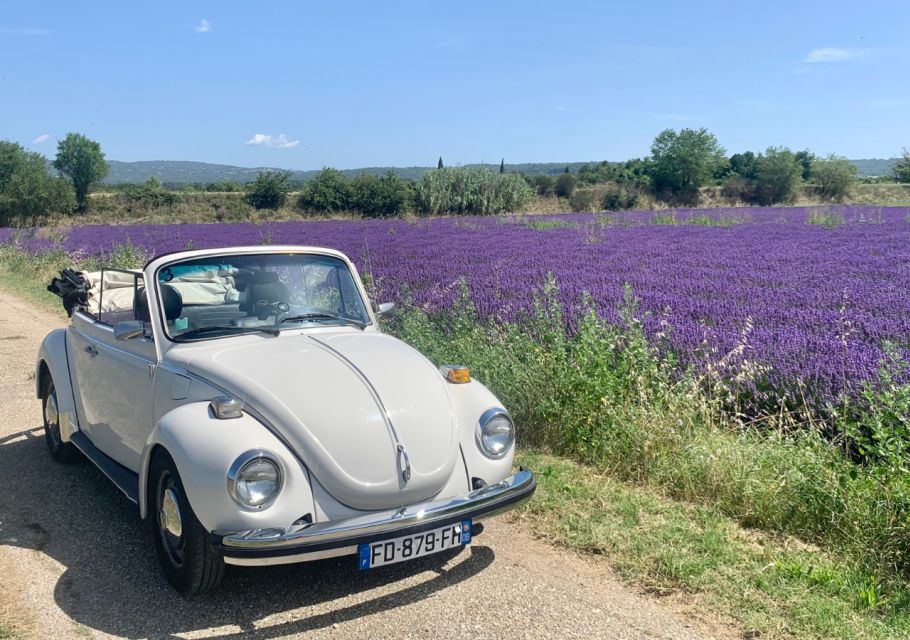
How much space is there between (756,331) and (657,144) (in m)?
73.3

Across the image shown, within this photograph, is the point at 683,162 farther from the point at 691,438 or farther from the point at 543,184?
the point at 691,438

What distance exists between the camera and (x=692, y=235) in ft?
73.3

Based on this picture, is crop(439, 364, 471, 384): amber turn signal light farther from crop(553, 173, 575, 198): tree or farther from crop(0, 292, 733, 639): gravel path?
crop(553, 173, 575, 198): tree

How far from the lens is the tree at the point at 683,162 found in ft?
205

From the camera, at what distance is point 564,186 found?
60969 millimetres

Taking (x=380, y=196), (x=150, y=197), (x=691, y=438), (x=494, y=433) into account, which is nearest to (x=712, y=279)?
(x=691, y=438)

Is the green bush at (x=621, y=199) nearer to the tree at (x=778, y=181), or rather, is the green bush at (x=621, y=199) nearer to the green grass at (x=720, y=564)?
the tree at (x=778, y=181)

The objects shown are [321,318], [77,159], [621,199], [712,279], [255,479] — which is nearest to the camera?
[255,479]

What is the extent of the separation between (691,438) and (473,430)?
200 cm

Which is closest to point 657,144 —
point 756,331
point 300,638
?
point 756,331

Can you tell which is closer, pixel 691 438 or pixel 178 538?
pixel 178 538

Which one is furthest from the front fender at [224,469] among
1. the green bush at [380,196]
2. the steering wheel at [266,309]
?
the green bush at [380,196]

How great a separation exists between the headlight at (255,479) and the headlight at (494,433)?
1.07m

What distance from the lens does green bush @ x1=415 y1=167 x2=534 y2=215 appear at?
46.3m
